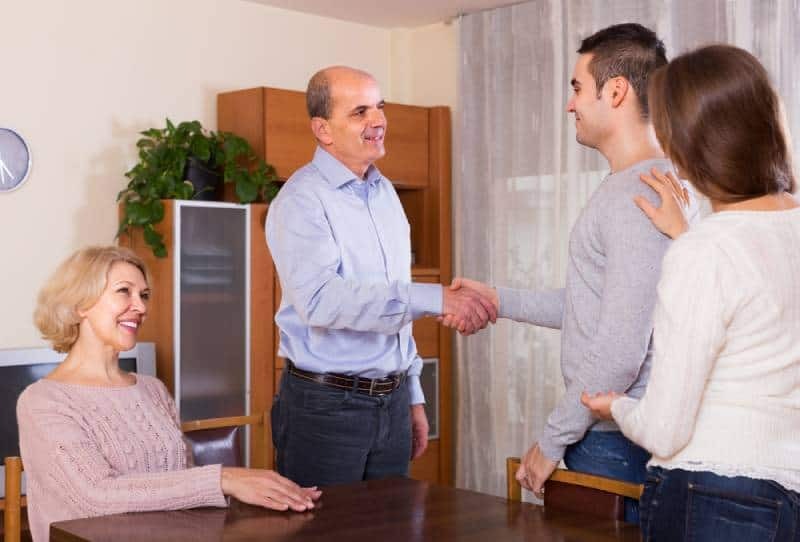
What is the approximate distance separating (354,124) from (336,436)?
0.90 meters

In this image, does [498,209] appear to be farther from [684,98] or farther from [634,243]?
[684,98]

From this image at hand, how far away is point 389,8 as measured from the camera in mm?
5613

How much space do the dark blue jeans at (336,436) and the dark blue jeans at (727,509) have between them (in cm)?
142

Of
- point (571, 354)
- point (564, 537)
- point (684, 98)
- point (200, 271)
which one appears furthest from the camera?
point (200, 271)

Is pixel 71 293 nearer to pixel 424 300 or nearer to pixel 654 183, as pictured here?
pixel 424 300

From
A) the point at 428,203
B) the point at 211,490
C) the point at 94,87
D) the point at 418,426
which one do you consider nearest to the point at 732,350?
the point at 211,490

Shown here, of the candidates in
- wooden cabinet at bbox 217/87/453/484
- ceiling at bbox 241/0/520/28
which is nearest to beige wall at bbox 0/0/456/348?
ceiling at bbox 241/0/520/28

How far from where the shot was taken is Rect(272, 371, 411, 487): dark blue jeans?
3098 millimetres

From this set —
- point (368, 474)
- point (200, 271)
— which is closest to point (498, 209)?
point (200, 271)

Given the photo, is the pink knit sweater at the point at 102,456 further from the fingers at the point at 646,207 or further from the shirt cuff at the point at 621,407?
the fingers at the point at 646,207

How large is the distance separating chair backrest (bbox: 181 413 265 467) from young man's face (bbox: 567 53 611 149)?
1.14 meters

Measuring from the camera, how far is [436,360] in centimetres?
568

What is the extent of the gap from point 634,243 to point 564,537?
0.61m

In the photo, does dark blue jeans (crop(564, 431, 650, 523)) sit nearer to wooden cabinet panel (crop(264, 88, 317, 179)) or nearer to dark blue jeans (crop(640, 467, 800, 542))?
dark blue jeans (crop(640, 467, 800, 542))
